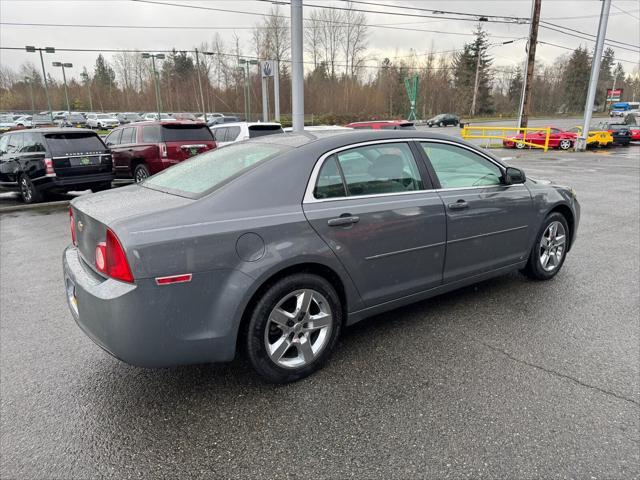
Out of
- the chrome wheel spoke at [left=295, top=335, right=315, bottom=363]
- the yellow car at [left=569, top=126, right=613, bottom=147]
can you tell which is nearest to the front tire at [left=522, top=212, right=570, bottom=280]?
the chrome wheel spoke at [left=295, top=335, right=315, bottom=363]

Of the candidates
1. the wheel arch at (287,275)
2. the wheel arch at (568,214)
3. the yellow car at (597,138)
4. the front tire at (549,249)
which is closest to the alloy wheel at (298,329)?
the wheel arch at (287,275)

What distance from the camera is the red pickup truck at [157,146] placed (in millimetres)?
10492

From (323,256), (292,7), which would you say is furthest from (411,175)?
(292,7)

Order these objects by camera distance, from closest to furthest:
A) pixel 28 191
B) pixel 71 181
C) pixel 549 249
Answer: pixel 549 249 < pixel 71 181 < pixel 28 191

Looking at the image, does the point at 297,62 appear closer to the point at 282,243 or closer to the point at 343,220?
the point at 343,220

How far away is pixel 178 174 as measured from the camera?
3428 millimetres

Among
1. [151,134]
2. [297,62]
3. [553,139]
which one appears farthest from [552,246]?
[553,139]

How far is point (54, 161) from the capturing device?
8.99 metres

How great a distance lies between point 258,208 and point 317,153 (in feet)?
2.07

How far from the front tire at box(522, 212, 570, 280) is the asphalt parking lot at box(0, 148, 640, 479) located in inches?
13.8

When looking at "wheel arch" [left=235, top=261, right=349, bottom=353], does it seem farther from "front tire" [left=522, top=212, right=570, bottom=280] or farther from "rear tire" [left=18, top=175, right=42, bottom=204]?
"rear tire" [left=18, top=175, right=42, bottom=204]

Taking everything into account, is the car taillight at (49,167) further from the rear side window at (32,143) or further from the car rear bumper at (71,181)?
the rear side window at (32,143)

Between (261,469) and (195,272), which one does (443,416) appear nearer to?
(261,469)

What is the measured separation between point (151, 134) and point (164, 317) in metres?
9.43
